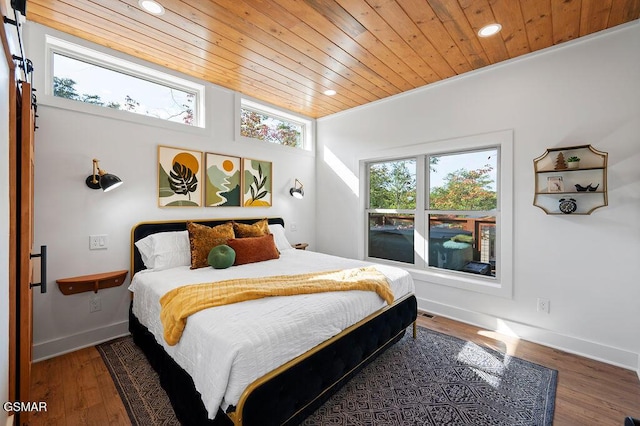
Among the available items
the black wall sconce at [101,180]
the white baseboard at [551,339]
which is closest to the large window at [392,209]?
the white baseboard at [551,339]

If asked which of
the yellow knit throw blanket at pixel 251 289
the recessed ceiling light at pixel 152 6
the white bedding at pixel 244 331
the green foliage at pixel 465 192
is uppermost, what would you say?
the recessed ceiling light at pixel 152 6

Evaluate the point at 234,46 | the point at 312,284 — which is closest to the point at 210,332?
the point at 312,284

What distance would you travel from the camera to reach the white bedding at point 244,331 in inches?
51.8

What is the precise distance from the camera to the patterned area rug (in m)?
1.75

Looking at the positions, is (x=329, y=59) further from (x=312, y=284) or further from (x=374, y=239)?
(x=374, y=239)

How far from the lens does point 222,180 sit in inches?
138

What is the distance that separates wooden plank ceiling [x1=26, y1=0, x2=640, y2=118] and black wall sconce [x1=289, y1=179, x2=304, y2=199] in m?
1.56

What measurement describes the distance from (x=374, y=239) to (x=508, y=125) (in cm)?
214

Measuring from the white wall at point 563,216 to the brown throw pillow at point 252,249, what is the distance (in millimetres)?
2010

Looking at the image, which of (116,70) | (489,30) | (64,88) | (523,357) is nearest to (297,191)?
(116,70)

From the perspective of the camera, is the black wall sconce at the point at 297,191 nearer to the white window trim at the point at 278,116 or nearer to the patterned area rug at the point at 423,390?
the white window trim at the point at 278,116

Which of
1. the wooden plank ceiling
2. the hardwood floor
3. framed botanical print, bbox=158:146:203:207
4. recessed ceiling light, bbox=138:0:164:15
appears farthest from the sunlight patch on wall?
recessed ceiling light, bbox=138:0:164:15

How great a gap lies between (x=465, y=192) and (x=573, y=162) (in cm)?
99

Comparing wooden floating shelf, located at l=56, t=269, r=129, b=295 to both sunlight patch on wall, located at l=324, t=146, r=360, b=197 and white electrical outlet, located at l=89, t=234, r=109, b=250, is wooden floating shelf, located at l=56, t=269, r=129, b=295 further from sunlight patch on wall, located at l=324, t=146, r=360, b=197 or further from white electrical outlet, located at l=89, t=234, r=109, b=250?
sunlight patch on wall, located at l=324, t=146, r=360, b=197
